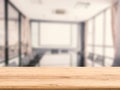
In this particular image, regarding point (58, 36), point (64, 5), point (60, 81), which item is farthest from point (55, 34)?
point (60, 81)

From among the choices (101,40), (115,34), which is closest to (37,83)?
(115,34)

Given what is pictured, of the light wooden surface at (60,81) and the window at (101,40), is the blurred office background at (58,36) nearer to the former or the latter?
the window at (101,40)

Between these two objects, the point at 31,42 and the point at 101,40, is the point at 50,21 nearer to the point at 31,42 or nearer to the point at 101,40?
the point at 31,42

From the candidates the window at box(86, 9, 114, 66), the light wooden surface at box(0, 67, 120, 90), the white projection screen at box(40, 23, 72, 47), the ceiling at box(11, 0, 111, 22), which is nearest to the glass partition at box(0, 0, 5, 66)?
the ceiling at box(11, 0, 111, 22)

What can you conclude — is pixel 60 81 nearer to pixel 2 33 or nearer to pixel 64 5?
pixel 2 33

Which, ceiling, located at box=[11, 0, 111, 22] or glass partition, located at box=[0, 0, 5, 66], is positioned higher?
ceiling, located at box=[11, 0, 111, 22]

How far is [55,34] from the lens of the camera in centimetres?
895

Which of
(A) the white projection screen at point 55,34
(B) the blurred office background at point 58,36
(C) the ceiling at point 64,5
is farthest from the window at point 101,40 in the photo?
(A) the white projection screen at point 55,34

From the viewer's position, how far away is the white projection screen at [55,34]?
881 centimetres

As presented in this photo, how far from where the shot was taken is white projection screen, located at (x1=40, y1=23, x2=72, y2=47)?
→ 881cm

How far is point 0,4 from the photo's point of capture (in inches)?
180

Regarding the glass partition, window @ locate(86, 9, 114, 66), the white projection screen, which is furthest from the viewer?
the white projection screen

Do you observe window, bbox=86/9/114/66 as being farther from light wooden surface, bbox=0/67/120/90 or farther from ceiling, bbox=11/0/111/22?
light wooden surface, bbox=0/67/120/90

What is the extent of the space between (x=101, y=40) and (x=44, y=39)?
359 centimetres
